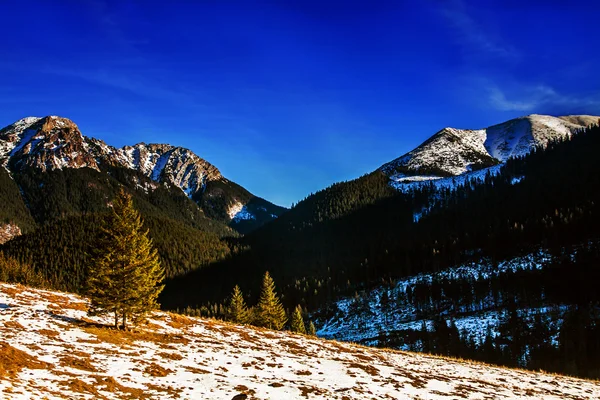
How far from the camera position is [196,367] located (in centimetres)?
2372

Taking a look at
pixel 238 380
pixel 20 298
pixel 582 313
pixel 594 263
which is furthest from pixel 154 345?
pixel 594 263

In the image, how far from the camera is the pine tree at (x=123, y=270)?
99.8ft

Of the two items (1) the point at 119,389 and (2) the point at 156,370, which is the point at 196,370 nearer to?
(2) the point at 156,370

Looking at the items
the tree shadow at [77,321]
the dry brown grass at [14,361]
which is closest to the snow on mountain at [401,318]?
the tree shadow at [77,321]

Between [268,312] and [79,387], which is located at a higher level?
[79,387]

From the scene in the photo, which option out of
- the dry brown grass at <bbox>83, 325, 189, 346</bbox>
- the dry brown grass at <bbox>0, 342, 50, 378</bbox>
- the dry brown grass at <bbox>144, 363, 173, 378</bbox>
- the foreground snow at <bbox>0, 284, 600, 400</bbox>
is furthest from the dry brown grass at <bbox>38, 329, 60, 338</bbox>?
the dry brown grass at <bbox>144, 363, 173, 378</bbox>

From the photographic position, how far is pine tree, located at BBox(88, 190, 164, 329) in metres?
30.4

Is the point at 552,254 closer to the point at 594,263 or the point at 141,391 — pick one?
the point at 594,263

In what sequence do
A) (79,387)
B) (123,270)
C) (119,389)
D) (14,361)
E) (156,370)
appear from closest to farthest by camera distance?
(79,387) < (119,389) < (14,361) < (156,370) < (123,270)

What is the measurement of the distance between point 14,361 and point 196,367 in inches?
358

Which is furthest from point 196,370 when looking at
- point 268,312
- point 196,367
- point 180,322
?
point 268,312

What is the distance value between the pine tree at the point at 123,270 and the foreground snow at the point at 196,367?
1.91m

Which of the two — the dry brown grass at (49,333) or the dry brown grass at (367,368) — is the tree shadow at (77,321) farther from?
the dry brown grass at (367,368)

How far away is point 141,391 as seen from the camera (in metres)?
18.1
